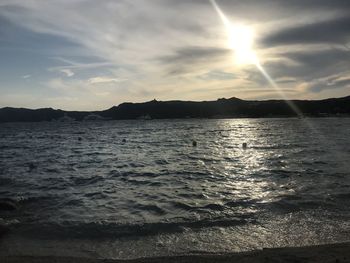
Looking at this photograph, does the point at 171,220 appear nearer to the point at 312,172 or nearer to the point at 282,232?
the point at 282,232

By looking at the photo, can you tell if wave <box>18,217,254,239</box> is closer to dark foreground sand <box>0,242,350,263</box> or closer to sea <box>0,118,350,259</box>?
sea <box>0,118,350,259</box>

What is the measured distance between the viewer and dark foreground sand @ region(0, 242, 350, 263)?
9.04 meters

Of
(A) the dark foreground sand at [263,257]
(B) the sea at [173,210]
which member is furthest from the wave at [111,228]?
(A) the dark foreground sand at [263,257]

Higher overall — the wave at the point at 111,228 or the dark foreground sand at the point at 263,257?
the dark foreground sand at the point at 263,257

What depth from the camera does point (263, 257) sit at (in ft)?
30.2

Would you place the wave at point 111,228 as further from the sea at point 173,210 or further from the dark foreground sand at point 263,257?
the dark foreground sand at point 263,257

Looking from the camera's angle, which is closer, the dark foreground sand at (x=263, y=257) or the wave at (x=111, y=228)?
the dark foreground sand at (x=263, y=257)

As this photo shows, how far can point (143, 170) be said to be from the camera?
25.5 metres

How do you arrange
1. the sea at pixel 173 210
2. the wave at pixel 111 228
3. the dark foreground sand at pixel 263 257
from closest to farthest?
the dark foreground sand at pixel 263 257 → the sea at pixel 173 210 → the wave at pixel 111 228

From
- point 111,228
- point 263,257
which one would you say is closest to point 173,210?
point 111,228

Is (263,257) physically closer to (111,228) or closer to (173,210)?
(111,228)

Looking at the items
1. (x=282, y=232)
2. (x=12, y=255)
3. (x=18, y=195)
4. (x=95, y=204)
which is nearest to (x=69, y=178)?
(x=18, y=195)

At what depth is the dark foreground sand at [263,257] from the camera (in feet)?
29.7

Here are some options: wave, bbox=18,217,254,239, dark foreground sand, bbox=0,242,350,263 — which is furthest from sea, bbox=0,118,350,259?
dark foreground sand, bbox=0,242,350,263
